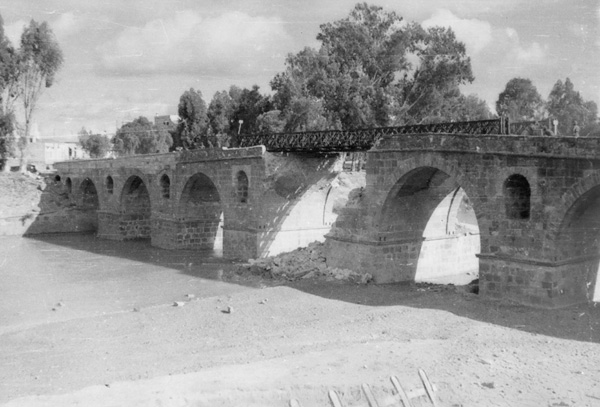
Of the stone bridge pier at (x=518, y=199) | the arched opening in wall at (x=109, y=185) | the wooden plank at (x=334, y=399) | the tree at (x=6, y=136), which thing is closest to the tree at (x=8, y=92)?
the tree at (x=6, y=136)

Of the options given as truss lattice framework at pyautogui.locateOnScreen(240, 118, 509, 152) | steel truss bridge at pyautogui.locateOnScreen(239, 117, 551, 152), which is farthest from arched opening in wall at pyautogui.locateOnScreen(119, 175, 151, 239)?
truss lattice framework at pyautogui.locateOnScreen(240, 118, 509, 152)

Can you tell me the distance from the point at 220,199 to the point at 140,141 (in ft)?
148

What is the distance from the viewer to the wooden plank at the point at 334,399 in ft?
34.1

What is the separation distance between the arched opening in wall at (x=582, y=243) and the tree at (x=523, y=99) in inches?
1332

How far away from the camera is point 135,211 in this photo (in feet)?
122

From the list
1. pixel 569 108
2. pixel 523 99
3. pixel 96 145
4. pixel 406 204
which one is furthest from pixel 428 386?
pixel 96 145

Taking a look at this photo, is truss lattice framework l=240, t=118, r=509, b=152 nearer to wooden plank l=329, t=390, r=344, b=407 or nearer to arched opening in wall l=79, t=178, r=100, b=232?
wooden plank l=329, t=390, r=344, b=407

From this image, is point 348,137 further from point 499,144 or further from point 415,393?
point 415,393

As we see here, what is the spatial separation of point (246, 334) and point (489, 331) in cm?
555

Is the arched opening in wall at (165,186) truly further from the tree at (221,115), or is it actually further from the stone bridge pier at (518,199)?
the tree at (221,115)

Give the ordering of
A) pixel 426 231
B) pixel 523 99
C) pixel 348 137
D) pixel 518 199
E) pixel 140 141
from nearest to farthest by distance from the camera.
Answer: pixel 518 199
pixel 426 231
pixel 348 137
pixel 523 99
pixel 140 141

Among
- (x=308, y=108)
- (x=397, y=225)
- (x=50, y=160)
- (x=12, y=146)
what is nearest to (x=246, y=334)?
(x=397, y=225)

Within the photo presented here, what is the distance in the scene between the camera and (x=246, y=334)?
623 inches

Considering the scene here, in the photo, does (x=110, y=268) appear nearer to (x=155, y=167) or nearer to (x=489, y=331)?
(x=155, y=167)
